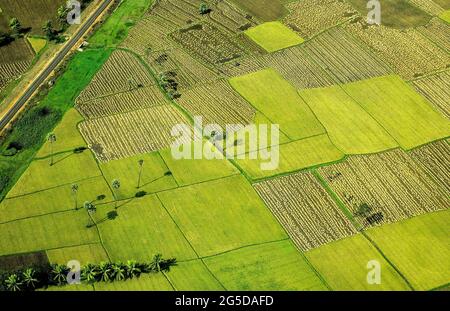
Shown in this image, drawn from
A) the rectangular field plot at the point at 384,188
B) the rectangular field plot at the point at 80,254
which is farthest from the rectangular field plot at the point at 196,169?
the rectangular field plot at the point at 80,254

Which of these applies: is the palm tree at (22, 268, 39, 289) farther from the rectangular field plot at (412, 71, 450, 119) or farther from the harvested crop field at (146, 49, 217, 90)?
the rectangular field plot at (412, 71, 450, 119)

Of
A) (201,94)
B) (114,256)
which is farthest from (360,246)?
(201,94)

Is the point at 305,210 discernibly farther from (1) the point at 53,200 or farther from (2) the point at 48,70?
(2) the point at 48,70

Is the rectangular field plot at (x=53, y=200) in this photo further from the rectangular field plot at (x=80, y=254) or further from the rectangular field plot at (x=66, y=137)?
the rectangular field plot at (x=66, y=137)

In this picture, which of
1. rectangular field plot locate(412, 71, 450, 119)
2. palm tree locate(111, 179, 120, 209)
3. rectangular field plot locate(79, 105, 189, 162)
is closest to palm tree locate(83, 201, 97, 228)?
palm tree locate(111, 179, 120, 209)

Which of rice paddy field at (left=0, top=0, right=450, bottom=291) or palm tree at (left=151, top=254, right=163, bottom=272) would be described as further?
rice paddy field at (left=0, top=0, right=450, bottom=291)
